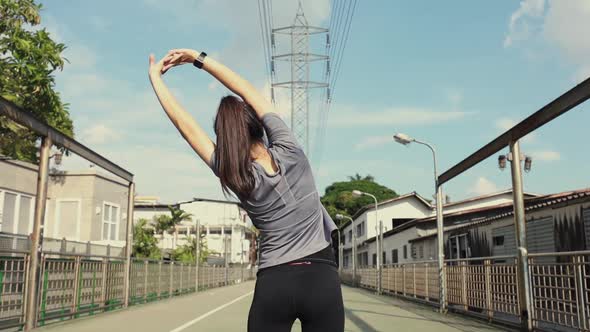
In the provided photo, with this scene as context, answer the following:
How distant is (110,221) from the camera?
120 feet

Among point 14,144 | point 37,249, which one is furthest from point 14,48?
point 37,249

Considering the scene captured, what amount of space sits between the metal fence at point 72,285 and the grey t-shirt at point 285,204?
8.23 metres

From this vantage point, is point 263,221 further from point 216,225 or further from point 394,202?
point 216,225

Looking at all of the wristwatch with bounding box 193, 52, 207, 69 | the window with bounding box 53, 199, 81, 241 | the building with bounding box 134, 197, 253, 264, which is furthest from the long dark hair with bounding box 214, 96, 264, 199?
the building with bounding box 134, 197, 253, 264

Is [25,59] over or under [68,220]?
over

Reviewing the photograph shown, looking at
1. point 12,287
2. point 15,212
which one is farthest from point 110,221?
point 12,287

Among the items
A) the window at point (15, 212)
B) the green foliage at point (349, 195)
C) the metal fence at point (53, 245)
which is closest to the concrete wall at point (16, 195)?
the window at point (15, 212)

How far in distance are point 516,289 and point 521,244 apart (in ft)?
3.39

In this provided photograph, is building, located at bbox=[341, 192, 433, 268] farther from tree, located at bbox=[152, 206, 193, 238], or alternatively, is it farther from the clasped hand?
the clasped hand

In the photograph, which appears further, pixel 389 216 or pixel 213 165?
pixel 389 216

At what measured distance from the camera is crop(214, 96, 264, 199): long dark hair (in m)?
2.24

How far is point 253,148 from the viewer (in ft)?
7.75

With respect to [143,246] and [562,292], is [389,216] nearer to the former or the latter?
[143,246]

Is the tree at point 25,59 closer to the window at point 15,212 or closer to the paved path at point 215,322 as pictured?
the window at point 15,212
